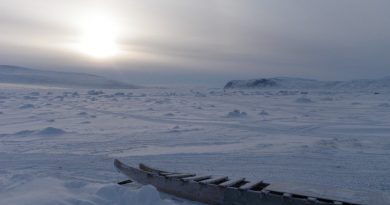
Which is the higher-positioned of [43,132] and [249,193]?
[249,193]

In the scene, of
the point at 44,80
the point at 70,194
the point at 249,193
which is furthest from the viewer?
the point at 44,80

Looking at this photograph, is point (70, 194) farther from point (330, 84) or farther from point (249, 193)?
point (330, 84)

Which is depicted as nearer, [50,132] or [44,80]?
[50,132]

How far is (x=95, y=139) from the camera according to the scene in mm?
10336

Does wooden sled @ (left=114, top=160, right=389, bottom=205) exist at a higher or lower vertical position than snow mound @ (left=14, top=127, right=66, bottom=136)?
higher

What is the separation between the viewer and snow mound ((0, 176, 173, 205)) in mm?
4539

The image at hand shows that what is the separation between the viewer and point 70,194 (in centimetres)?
493

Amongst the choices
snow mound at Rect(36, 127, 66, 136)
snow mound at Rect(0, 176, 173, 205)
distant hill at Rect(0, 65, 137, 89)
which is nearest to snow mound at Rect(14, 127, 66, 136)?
snow mound at Rect(36, 127, 66, 136)

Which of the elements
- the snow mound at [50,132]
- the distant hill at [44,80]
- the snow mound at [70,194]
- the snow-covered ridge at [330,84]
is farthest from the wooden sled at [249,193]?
the distant hill at [44,80]

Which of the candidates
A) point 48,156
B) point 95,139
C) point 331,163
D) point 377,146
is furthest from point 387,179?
point 95,139


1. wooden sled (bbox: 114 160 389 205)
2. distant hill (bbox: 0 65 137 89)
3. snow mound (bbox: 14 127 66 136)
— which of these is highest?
distant hill (bbox: 0 65 137 89)

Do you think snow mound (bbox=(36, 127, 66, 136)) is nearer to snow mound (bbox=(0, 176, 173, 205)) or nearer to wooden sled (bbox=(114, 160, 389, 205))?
snow mound (bbox=(0, 176, 173, 205))

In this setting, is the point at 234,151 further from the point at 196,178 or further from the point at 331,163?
the point at 196,178

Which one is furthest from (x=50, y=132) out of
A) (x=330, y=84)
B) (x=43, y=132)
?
(x=330, y=84)
